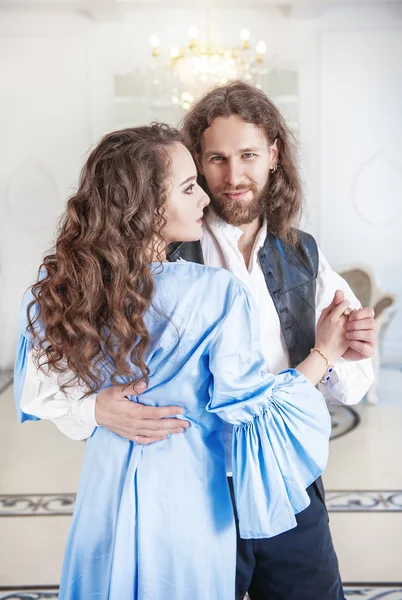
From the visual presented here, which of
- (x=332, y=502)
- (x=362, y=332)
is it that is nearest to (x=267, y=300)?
(x=362, y=332)

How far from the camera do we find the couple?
1228mm

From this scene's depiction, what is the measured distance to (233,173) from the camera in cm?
161

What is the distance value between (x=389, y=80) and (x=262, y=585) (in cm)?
529

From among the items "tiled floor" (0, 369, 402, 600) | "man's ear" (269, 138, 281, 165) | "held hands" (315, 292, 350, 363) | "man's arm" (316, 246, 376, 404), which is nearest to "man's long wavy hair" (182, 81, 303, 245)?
"man's ear" (269, 138, 281, 165)

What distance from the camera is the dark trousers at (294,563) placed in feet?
4.94

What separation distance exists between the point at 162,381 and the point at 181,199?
1.25 ft

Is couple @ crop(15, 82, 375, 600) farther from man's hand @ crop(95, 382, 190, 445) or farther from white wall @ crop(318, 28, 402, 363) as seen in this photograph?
white wall @ crop(318, 28, 402, 363)

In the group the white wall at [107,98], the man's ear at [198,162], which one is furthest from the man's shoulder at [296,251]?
the white wall at [107,98]

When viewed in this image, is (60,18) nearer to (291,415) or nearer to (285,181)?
(285,181)

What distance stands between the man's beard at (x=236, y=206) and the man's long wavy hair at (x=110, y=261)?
13.5 inches

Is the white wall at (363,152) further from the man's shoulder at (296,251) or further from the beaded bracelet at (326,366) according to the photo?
the beaded bracelet at (326,366)

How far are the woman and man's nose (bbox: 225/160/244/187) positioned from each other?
269 millimetres

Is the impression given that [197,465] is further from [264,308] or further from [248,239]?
[248,239]

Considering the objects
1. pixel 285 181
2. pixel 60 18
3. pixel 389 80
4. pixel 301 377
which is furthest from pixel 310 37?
pixel 301 377
